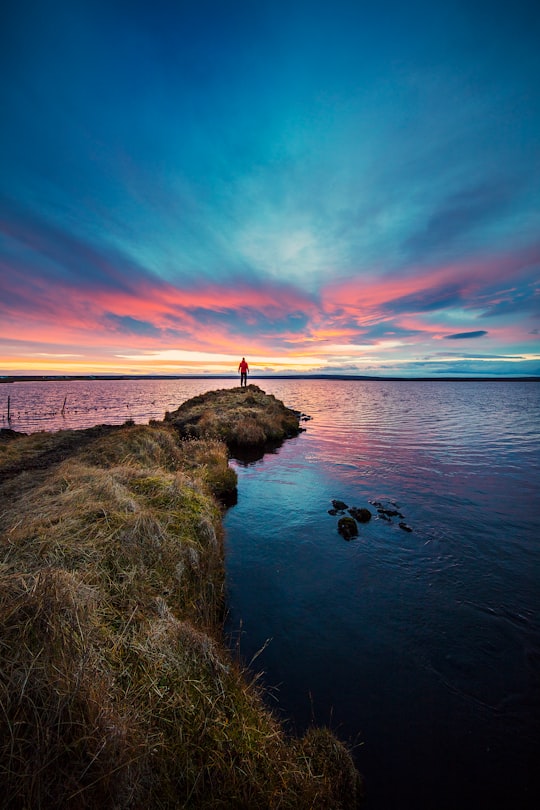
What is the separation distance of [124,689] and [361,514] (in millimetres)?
10676

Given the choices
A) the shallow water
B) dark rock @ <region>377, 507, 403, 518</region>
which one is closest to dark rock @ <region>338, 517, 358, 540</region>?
the shallow water

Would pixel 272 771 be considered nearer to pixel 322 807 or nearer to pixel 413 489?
pixel 322 807

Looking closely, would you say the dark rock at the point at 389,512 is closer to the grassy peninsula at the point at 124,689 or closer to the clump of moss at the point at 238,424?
the grassy peninsula at the point at 124,689

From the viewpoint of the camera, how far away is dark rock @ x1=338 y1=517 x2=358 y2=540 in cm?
1148

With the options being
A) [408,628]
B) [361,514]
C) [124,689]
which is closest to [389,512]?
[361,514]

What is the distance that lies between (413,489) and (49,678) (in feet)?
53.4

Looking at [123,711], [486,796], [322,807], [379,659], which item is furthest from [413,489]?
[123,711]

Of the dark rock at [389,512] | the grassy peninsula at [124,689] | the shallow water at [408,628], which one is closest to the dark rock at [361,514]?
the shallow water at [408,628]

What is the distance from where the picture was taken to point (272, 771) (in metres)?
→ 3.46

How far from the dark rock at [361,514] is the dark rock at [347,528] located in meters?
0.73

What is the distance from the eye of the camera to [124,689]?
3.53 metres

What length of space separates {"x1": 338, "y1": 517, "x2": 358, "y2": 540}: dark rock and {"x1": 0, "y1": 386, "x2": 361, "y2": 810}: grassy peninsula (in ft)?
19.2

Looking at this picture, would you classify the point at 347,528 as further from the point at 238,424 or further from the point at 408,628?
the point at 238,424

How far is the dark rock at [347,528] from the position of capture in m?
11.5
